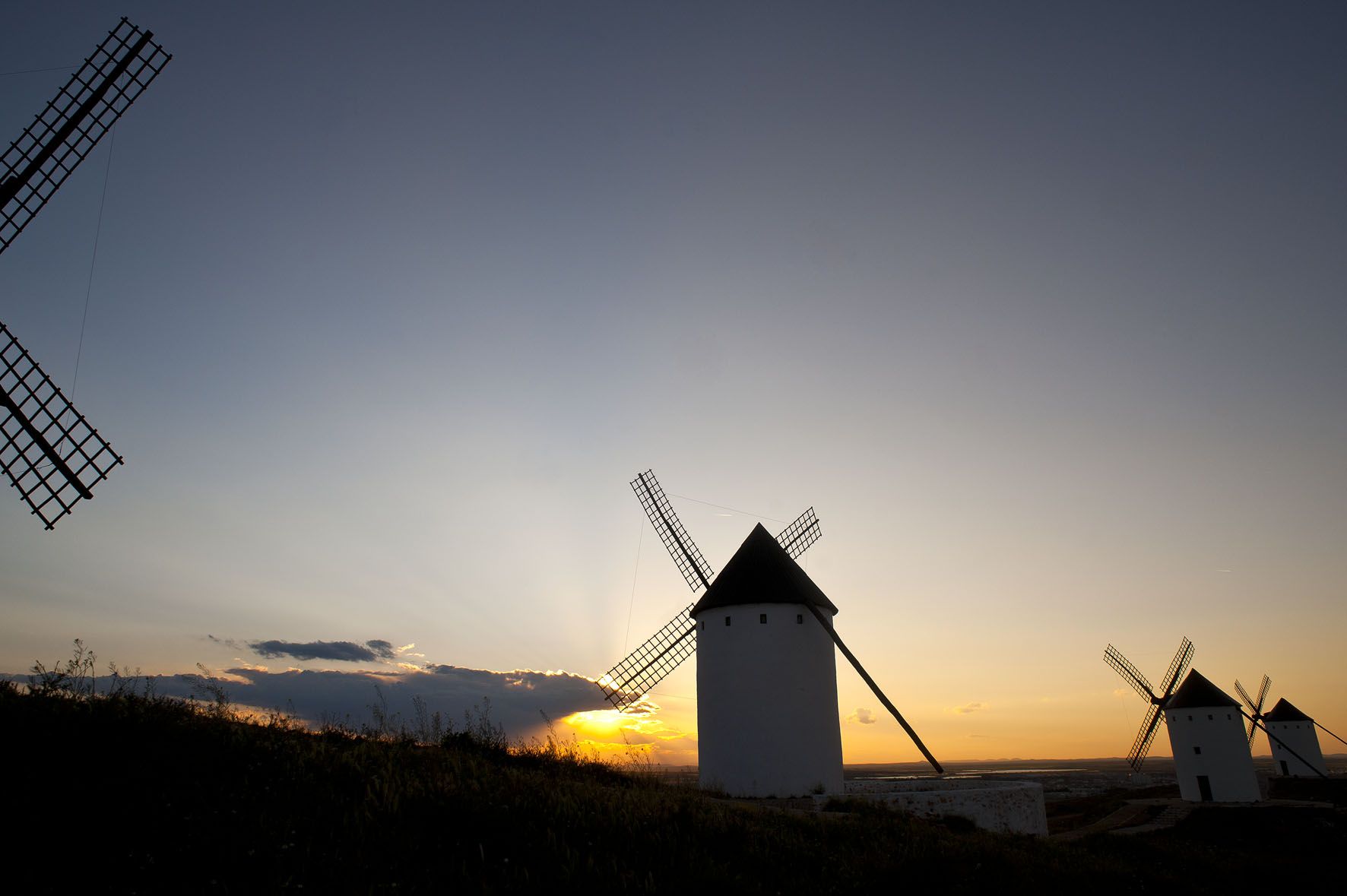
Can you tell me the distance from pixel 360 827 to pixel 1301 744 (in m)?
62.3

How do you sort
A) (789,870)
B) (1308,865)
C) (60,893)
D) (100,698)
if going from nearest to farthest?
(60,893)
(789,870)
(100,698)
(1308,865)

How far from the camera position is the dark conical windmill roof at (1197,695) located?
111ft

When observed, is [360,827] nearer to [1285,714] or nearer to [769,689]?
[769,689]

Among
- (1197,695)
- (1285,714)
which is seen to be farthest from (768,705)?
(1285,714)

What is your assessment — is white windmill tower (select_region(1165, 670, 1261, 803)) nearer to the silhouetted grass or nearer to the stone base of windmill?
the stone base of windmill

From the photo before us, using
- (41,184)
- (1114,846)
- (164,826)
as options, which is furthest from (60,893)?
(1114,846)

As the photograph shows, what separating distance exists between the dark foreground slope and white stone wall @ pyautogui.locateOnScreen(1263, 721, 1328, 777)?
169ft

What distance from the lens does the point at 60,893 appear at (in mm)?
4473

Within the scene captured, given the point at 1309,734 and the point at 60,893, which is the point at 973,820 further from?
the point at 1309,734

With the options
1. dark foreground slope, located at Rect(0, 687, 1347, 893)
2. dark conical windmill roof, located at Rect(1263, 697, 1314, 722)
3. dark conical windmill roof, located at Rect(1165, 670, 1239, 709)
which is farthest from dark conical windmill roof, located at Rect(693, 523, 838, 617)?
dark conical windmill roof, located at Rect(1263, 697, 1314, 722)

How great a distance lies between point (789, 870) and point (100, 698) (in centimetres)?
776

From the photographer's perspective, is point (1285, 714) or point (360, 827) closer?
point (360, 827)

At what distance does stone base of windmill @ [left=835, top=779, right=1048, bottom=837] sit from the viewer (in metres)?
15.3

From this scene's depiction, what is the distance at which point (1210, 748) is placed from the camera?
3359 centimetres
